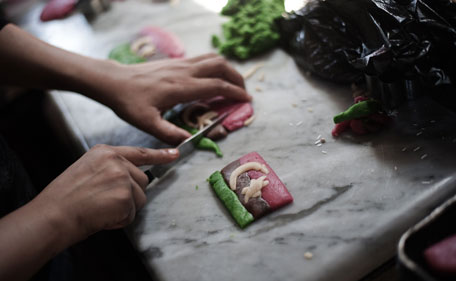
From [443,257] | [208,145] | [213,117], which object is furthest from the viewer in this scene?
[213,117]

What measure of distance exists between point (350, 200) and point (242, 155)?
40 cm

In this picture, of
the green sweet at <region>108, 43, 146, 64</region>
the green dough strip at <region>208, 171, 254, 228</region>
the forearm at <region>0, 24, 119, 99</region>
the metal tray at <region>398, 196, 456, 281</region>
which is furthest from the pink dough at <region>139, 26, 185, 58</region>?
the metal tray at <region>398, 196, 456, 281</region>

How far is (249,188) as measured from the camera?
3.52ft

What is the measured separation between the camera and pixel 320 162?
1.14m

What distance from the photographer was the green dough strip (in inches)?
40.6

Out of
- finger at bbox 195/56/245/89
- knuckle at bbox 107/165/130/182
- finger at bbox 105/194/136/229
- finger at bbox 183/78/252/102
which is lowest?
finger at bbox 105/194/136/229

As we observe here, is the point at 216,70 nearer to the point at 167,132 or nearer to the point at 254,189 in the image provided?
the point at 167,132

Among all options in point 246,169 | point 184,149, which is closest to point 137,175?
point 184,149

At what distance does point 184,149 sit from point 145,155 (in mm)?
175

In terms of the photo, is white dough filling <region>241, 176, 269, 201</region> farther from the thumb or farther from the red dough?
the red dough

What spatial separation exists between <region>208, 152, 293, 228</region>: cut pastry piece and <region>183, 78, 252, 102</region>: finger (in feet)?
1.05

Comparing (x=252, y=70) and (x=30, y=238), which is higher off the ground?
(x=252, y=70)

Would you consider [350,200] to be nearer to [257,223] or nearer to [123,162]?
[257,223]

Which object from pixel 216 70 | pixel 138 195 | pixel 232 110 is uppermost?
pixel 216 70
